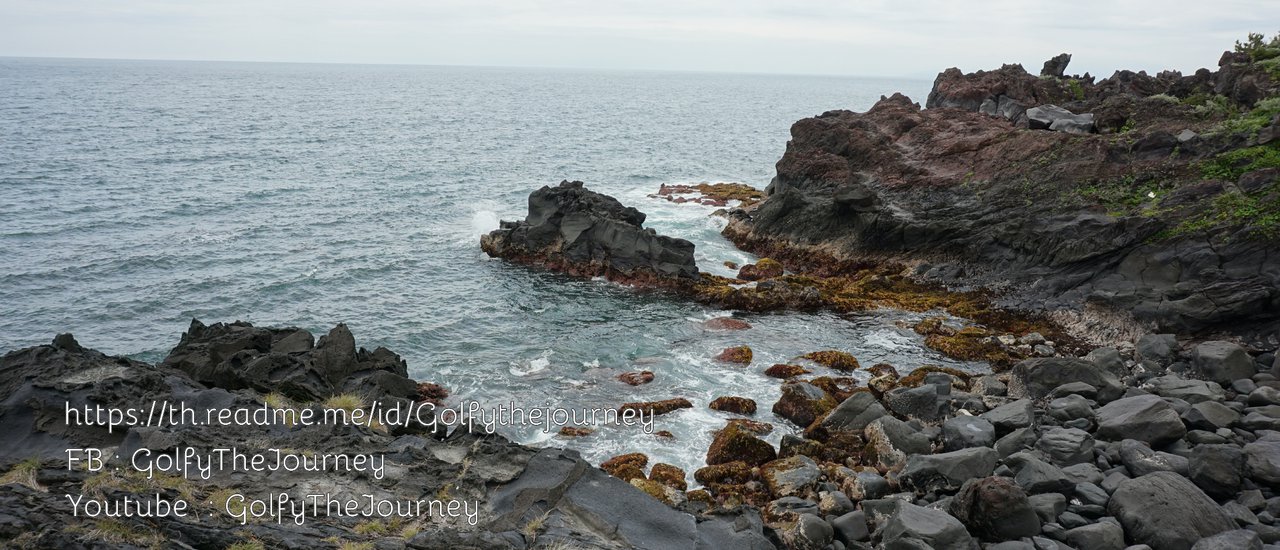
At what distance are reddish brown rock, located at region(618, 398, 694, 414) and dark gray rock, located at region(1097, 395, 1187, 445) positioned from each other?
12668 millimetres

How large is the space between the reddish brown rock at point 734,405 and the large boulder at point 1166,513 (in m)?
→ 11.6

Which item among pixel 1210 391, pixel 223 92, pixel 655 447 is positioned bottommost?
pixel 655 447

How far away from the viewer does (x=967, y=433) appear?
20.2 metres

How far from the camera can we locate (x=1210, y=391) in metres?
22.3

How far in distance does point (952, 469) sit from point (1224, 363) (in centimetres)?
1371

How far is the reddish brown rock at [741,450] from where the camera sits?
2139 cm

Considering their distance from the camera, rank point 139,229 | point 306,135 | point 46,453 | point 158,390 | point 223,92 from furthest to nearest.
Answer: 1. point 223,92
2. point 306,135
3. point 139,229
4. point 158,390
5. point 46,453

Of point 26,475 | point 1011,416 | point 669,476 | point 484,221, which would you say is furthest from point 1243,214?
point 484,221

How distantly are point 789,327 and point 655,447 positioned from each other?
43.0 feet

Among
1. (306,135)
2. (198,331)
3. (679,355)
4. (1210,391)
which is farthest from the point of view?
(306,135)

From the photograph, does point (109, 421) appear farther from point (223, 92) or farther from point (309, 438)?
point (223, 92)

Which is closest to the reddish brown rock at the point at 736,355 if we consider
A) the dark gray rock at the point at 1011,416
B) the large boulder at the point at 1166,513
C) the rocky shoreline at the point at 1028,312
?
the rocky shoreline at the point at 1028,312

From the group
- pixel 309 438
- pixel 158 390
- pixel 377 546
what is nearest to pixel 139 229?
pixel 158 390

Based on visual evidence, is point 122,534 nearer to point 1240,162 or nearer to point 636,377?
point 636,377
